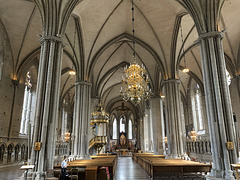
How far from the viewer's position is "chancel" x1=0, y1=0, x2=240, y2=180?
Answer: 764cm

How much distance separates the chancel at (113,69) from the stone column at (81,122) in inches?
2.9

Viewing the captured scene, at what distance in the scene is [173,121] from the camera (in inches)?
563

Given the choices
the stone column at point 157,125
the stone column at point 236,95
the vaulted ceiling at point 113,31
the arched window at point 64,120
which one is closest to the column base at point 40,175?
the vaulted ceiling at point 113,31

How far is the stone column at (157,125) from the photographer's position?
717 inches

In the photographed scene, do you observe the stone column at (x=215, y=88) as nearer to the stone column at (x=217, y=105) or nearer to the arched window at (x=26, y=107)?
the stone column at (x=217, y=105)

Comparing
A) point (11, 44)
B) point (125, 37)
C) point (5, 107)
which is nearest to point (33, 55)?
point (11, 44)

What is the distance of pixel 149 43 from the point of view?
16406 mm

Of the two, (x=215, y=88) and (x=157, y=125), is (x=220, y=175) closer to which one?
(x=215, y=88)

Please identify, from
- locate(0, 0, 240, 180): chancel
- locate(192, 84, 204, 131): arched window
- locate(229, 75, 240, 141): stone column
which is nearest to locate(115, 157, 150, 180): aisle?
locate(0, 0, 240, 180): chancel

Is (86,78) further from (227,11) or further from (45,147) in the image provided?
(227,11)

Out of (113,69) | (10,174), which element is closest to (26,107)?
(10,174)

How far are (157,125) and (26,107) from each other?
12.7 m

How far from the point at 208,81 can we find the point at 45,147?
7.16 metres

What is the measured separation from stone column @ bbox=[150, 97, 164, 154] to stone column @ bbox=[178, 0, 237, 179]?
35.9ft
